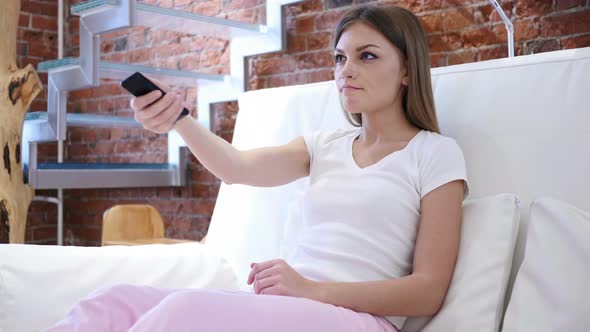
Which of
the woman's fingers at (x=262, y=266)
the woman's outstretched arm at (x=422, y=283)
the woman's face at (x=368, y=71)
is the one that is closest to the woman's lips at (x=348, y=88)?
the woman's face at (x=368, y=71)

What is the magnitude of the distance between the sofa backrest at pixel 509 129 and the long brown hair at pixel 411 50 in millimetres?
62

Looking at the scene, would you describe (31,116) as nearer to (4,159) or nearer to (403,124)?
(4,159)

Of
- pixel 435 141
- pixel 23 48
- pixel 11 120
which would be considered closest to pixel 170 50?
pixel 23 48

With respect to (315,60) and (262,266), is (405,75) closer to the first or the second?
(262,266)

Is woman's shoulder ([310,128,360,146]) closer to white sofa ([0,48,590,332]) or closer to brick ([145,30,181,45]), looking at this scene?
white sofa ([0,48,590,332])

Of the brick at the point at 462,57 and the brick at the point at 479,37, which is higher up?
the brick at the point at 479,37

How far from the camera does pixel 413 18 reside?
64.1 inches

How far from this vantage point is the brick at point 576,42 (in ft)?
7.96

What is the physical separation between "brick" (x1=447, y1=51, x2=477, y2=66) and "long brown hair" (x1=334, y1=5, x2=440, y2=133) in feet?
3.76

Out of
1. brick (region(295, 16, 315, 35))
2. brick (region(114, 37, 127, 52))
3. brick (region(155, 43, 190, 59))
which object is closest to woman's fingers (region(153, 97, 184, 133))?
brick (region(295, 16, 315, 35))

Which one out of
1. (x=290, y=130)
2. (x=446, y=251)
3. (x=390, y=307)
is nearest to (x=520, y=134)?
(x=446, y=251)

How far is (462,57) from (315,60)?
2.32 ft

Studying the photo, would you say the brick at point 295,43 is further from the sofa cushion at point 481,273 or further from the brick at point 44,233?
the brick at point 44,233

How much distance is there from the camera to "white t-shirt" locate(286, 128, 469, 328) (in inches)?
56.5
